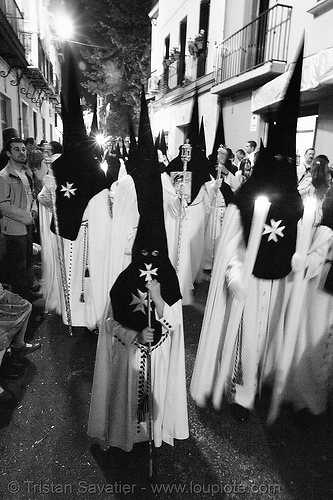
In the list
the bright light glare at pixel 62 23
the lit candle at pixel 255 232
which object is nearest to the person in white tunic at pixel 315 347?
the lit candle at pixel 255 232

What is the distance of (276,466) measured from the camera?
2715 millimetres

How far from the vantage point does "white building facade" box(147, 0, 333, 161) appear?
25.5 ft

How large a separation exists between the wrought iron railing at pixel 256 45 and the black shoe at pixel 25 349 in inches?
329

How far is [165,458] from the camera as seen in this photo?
274 centimetres

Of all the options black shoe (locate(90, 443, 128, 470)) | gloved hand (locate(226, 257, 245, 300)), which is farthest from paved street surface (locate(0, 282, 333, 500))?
gloved hand (locate(226, 257, 245, 300))

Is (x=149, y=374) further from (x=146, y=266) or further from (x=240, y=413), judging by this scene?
(x=240, y=413)

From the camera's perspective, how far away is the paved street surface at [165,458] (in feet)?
8.20

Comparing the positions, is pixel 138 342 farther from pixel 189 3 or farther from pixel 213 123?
pixel 189 3

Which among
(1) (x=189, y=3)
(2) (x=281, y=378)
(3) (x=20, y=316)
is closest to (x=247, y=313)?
(2) (x=281, y=378)

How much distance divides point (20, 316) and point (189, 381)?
163 cm

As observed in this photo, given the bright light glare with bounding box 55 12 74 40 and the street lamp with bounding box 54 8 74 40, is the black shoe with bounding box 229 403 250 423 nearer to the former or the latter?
the bright light glare with bounding box 55 12 74 40

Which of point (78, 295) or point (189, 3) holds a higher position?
point (189, 3)

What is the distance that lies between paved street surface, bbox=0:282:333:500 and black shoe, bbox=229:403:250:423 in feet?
0.16

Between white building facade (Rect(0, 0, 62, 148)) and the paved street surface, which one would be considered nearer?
the paved street surface
